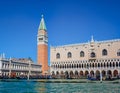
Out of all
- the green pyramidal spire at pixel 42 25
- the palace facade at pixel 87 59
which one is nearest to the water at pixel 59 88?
the palace facade at pixel 87 59

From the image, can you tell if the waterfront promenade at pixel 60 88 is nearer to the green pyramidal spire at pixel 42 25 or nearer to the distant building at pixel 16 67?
the distant building at pixel 16 67

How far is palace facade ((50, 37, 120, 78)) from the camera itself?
2598 inches

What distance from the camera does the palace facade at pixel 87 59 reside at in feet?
217

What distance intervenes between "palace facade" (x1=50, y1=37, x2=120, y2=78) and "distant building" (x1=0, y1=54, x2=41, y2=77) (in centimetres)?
923

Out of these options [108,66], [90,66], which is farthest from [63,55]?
[108,66]

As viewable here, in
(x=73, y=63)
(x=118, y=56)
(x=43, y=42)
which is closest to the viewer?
(x=118, y=56)


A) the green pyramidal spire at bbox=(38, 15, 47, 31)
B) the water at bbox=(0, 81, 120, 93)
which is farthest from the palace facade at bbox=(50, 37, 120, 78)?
the water at bbox=(0, 81, 120, 93)

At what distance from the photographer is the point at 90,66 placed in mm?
69438

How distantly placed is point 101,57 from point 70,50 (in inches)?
419

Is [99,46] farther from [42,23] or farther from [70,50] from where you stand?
[42,23]

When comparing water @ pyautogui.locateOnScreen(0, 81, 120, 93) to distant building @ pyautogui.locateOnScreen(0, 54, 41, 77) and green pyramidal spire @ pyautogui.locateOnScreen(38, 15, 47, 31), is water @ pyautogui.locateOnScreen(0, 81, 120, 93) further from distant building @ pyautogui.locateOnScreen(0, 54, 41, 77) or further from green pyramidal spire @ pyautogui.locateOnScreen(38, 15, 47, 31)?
green pyramidal spire @ pyautogui.locateOnScreen(38, 15, 47, 31)

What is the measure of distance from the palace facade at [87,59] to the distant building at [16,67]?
9232 millimetres

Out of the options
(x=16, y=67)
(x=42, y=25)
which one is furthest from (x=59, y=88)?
(x=42, y=25)

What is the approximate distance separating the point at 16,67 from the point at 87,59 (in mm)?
22066
